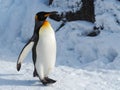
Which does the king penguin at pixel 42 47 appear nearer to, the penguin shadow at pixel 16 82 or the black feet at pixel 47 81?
the black feet at pixel 47 81

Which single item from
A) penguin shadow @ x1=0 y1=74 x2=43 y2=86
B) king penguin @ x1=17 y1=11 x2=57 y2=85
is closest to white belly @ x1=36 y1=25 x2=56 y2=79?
king penguin @ x1=17 y1=11 x2=57 y2=85

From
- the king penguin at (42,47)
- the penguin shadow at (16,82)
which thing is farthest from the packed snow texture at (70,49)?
the king penguin at (42,47)

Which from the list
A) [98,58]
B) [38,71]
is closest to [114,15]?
[98,58]

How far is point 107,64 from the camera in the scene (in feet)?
19.7

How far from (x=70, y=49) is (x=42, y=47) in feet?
6.20

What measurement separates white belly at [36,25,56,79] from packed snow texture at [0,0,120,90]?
25cm

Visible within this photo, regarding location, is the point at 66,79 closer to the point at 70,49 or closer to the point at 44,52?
the point at 44,52

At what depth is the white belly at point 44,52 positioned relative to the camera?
502cm

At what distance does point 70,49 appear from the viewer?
6863 millimetres

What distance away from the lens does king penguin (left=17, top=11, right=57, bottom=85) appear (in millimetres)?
5023

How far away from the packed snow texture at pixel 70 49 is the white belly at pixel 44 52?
0.81 feet

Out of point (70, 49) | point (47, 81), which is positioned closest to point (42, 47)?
point (47, 81)

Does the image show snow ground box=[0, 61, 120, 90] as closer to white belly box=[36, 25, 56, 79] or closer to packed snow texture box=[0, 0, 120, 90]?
packed snow texture box=[0, 0, 120, 90]

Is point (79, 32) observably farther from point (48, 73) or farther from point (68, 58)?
point (48, 73)
